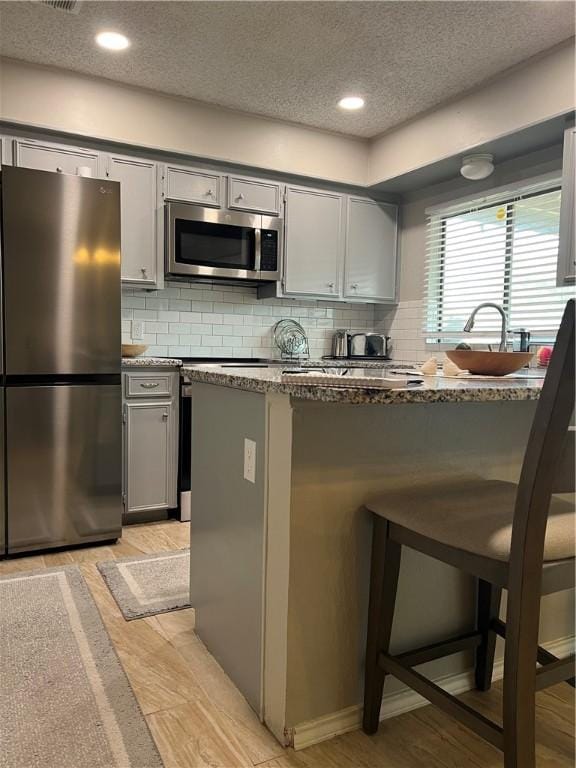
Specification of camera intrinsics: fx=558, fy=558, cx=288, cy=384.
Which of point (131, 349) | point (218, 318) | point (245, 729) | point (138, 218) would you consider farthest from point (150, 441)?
point (245, 729)

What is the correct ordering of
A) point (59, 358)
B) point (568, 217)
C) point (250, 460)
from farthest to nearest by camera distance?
1. point (568, 217)
2. point (59, 358)
3. point (250, 460)

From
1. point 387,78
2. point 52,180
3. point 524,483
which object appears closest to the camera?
point 524,483

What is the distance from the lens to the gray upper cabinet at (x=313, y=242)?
4.09 metres

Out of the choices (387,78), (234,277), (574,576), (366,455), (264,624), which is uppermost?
(387,78)

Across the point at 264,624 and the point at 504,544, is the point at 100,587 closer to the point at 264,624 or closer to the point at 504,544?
the point at 264,624

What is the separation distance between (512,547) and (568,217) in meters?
2.38

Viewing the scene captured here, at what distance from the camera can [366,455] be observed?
1500mm

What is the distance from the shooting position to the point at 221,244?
3777mm

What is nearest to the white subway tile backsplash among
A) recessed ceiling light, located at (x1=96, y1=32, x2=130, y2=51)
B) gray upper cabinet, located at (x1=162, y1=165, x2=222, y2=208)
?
gray upper cabinet, located at (x1=162, y1=165, x2=222, y2=208)

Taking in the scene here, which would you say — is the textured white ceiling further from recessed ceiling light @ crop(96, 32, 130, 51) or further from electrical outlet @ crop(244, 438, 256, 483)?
electrical outlet @ crop(244, 438, 256, 483)

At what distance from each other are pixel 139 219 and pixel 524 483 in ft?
10.1

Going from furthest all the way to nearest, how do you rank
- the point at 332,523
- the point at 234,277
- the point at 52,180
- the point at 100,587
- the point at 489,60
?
the point at 234,277 < the point at 489,60 < the point at 52,180 < the point at 100,587 < the point at 332,523

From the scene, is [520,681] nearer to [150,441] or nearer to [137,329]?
[150,441]

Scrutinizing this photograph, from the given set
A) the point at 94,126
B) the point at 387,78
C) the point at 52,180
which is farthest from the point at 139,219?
the point at 387,78
